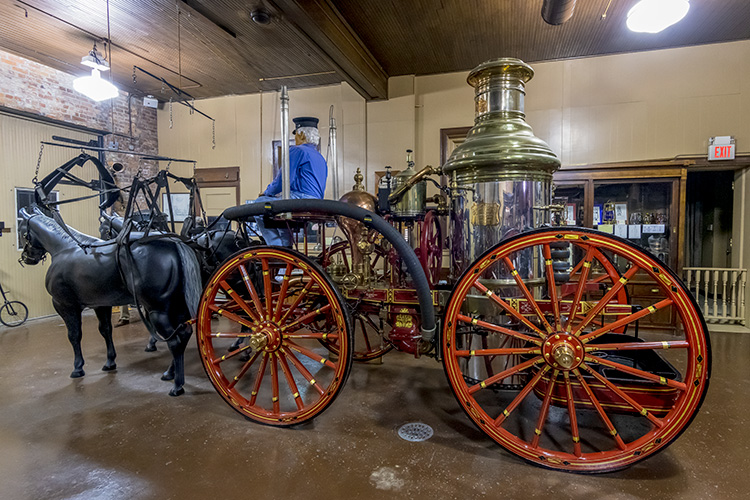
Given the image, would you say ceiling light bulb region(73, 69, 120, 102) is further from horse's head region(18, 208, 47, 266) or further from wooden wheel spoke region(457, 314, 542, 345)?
wooden wheel spoke region(457, 314, 542, 345)

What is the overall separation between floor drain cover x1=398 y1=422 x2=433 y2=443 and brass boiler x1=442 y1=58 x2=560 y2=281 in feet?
3.64

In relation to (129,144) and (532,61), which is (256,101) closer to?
(129,144)

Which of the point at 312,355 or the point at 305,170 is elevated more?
the point at 305,170

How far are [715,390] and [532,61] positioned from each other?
182 inches

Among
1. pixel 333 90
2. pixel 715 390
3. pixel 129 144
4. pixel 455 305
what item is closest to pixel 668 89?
pixel 715 390

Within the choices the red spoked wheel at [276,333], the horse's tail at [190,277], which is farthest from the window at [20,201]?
the red spoked wheel at [276,333]

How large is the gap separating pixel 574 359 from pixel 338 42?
407 centimetres

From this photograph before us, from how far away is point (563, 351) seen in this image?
6.19 ft

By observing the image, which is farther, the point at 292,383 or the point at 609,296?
the point at 292,383

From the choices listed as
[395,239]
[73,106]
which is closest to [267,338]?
[395,239]

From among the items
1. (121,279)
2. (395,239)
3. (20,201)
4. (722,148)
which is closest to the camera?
(395,239)

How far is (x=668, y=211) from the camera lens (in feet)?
Answer: 16.4

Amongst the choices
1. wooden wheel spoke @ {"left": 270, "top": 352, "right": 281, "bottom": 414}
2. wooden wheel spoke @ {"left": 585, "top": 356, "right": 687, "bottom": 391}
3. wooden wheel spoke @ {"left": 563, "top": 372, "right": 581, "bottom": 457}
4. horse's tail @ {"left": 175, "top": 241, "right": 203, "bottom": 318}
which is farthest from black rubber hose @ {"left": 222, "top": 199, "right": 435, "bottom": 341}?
horse's tail @ {"left": 175, "top": 241, "right": 203, "bottom": 318}

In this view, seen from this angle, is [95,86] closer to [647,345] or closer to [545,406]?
[545,406]
